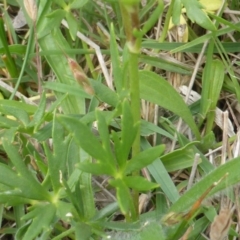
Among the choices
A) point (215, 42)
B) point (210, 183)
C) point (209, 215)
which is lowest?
point (209, 215)

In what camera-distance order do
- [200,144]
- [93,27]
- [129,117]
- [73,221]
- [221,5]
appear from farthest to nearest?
[93,27]
[221,5]
[200,144]
[73,221]
[129,117]

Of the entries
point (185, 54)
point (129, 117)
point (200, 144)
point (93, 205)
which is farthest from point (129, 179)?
point (185, 54)

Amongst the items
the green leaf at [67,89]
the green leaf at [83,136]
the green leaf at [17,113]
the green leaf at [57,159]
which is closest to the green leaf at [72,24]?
the green leaf at [67,89]

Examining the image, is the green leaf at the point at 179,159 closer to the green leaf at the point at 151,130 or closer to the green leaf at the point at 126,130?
the green leaf at the point at 151,130

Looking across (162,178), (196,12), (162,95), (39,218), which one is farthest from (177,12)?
(39,218)

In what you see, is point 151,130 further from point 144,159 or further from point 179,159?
point 144,159

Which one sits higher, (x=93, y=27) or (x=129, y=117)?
(x=93, y=27)

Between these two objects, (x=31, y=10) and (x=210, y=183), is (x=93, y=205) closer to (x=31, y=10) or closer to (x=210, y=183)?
(x=210, y=183)
